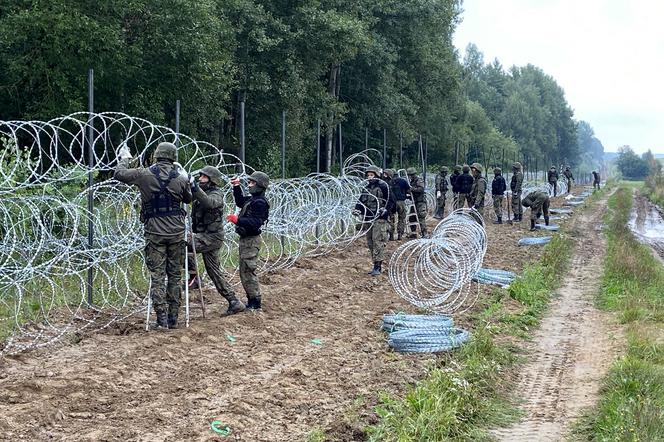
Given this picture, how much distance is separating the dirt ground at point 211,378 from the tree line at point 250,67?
10.9 metres

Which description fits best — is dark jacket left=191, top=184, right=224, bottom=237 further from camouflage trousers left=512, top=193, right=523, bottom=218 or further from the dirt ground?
camouflage trousers left=512, top=193, right=523, bottom=218

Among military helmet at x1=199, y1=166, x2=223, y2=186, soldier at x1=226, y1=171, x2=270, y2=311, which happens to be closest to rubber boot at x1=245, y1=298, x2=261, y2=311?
soldier at x1=226, y1=171, x2=270, y2=311

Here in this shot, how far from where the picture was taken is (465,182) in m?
21.9

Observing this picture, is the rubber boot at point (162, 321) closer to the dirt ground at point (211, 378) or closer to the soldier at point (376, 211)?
the dirt ground at point (211, 378)

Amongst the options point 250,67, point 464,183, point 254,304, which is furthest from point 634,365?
point 250,67

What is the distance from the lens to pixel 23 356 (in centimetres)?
736

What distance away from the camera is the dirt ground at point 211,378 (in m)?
5.63

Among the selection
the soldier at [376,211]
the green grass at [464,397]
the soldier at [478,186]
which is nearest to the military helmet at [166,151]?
the green grass at [464,397]

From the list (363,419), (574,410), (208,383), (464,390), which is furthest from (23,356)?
(574,410)

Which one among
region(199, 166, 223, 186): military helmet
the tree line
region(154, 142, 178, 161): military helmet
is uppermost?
the tree line

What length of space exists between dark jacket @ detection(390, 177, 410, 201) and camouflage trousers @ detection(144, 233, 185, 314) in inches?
383

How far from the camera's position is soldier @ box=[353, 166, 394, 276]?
1308cm

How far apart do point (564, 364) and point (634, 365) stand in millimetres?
886

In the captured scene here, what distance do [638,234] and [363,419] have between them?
21.8 meters
